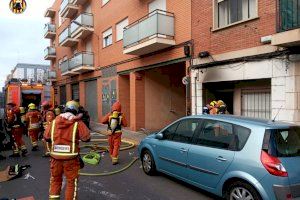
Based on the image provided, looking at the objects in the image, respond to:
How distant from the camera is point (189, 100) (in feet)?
41.0

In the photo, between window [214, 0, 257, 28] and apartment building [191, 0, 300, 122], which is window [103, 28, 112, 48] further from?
window [214, 0, 257, 28]

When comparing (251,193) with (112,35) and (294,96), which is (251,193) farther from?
(112,35)

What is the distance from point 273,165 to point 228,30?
6.86m

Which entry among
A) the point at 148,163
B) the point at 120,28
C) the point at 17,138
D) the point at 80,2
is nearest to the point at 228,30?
the point at 148,163

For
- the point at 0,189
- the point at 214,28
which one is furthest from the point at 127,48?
the point at 0,189

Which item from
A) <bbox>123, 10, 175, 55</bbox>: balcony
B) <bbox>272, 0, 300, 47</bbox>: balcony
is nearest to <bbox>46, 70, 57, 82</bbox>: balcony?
<bbox>123, 10, 175, 55</bbox>: balcony

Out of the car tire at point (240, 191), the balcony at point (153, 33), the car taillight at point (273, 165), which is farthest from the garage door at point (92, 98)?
the car taillight at point (273, 165)

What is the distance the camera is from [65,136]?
4852 millimetres

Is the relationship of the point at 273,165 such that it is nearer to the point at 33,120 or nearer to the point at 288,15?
the point at 288,15

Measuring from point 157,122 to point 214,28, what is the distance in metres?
7.69

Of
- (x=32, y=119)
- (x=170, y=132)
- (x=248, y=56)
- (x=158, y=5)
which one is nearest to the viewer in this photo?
(x=170, y=132)

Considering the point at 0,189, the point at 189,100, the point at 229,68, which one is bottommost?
the point at 0,189

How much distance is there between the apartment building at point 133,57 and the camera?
43.4 feet

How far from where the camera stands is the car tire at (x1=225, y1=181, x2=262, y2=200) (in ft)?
14.9
